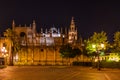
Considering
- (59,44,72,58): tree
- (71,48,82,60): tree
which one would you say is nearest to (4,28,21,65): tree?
(59,44,72,58): tree

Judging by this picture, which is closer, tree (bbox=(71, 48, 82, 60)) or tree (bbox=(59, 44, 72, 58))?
tree (bbox=(59, 44, 72, 58))

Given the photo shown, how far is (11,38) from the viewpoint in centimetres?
8850

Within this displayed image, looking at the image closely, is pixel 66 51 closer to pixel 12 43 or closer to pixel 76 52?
pixel 76 52

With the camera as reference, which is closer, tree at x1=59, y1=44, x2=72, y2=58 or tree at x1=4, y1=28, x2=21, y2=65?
tree at x1=59, y1=44, x2=72, y2=58

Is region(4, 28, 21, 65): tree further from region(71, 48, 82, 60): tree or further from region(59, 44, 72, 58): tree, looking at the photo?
region(71, 48, 82, 60): tree

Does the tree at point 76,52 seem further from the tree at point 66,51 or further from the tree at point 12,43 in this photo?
the tree at point 12,43

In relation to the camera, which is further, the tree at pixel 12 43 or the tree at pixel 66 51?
the tree at pixel 12 43

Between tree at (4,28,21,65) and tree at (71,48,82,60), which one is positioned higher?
tree at (4,28,21,65)

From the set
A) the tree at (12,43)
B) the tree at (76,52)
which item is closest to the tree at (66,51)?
the tree at (76,52)

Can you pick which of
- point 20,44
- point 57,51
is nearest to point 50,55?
point 57,51

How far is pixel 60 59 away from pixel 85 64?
21.1 metres


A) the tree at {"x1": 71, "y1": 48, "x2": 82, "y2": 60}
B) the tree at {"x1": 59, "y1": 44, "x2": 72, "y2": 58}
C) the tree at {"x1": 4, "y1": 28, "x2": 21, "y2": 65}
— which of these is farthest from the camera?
the tree at {"x1": 4, "y1": 28, "x2": 21, "y2": 65}

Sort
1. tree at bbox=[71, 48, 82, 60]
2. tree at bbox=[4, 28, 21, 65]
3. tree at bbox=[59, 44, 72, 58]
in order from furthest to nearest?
tree at bbox=[4, 28, 21, 65], tree at bbox=[71, 48, 82, 60], tree at bbox=[59, 44, 72, 58]

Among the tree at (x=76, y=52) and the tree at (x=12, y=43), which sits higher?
the tree at (x=12, y=43)
